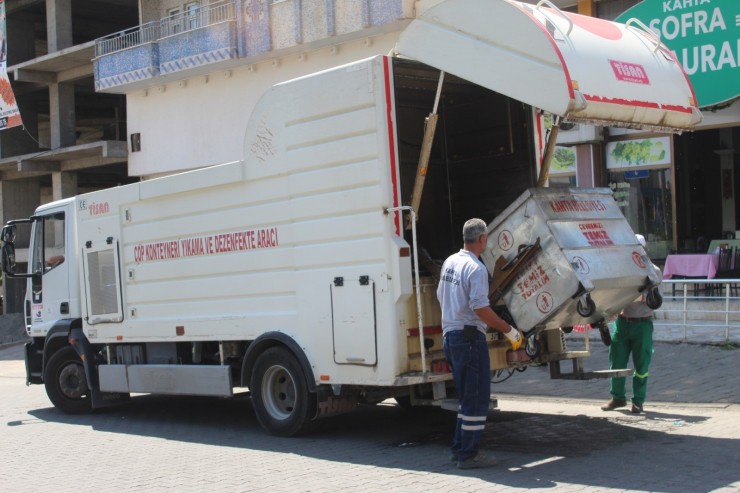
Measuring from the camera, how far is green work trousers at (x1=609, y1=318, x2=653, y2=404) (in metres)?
9.03

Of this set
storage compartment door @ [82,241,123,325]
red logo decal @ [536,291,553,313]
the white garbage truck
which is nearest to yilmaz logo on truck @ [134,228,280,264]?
the white garbage truck

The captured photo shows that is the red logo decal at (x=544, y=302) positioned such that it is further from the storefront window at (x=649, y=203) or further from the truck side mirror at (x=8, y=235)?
the storefront window at (x=649, y=203)

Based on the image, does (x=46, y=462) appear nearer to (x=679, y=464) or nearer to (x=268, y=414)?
(x=268, y=414)

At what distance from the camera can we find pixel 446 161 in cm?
976

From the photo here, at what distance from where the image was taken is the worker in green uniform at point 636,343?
9031 mm

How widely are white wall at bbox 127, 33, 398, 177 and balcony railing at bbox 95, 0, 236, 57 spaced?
139 centimetres

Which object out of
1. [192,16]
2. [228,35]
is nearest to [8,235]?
[228,35]

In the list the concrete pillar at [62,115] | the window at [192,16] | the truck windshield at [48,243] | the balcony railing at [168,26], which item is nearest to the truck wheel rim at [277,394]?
the truck windshield at [48,243]

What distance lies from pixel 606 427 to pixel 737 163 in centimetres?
1106

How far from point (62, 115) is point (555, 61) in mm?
27416

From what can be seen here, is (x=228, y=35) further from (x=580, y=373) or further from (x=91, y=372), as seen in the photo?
(x=580, y=373)

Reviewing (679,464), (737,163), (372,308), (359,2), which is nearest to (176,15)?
(359,2)

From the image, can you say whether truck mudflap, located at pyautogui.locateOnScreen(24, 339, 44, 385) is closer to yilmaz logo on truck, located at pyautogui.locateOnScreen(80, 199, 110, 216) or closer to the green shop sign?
yilmaz logo on truck, located at pyautogui.locateOnScreen(80, 199, 110, 216)

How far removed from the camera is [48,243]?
1215cm
